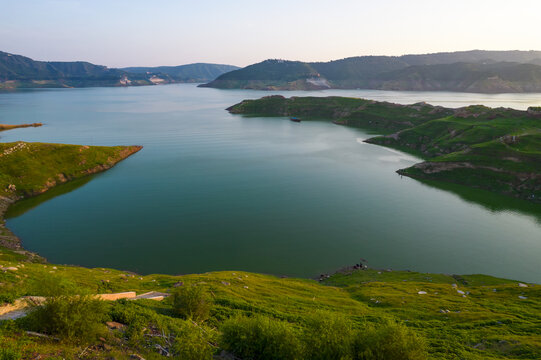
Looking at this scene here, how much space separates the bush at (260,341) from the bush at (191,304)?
6.24m

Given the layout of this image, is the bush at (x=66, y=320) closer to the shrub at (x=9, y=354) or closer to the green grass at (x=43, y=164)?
the shrub at (x=9, y=354)

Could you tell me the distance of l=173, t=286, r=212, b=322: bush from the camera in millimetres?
26250

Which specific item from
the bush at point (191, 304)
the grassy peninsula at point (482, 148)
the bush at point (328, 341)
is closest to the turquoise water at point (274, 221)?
the grassy peninsula at point (482, 148)

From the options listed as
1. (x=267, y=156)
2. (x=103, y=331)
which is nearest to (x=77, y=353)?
(x=103, y=331)

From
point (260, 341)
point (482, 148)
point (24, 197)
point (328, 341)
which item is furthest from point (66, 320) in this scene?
point (482, 148)

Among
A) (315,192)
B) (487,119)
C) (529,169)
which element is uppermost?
(487,119)

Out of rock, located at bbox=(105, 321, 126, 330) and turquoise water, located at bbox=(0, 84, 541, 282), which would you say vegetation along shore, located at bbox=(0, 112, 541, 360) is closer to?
rock, located at bbox=(105, 321, 126, 330)

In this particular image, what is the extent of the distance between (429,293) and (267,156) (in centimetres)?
9450

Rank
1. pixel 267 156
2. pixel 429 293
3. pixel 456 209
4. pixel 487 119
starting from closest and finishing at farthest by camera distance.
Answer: pixel 429 293 → pixel 456 209 → pixel 267 156 → pixel 487 119

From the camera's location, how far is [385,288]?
42844 millimetres

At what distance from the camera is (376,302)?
125 ft

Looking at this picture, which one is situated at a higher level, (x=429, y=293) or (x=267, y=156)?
(x=267, y=156)

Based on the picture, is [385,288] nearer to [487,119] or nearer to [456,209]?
[456,209]

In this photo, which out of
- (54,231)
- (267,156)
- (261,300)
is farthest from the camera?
(267,156)
